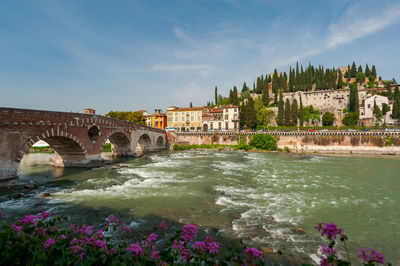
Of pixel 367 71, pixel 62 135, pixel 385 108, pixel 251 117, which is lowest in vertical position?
pixel 62 135

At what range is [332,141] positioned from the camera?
2040 inches

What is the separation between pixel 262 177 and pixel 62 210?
17.5 m

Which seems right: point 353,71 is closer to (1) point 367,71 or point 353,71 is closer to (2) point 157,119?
(1) point 367,71

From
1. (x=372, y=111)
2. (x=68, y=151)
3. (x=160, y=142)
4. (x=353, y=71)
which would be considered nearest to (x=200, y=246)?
(x=68, y=151)

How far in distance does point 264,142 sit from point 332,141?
52.6 feet

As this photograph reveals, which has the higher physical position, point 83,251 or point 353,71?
point 353,71

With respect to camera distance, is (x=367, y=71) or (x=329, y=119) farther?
(x=367, y=71)

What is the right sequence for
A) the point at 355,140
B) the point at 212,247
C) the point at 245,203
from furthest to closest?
the point at 355,140 < the point at 245,203 < the point at 212,247

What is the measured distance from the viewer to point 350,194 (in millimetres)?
16344

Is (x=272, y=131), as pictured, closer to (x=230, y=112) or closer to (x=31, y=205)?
(x=230, y=112)

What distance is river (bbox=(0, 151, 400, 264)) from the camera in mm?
9901

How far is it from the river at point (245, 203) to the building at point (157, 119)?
189ft

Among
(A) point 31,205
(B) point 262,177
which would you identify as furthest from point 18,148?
(B) point 262,177

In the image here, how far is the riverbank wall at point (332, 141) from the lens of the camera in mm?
48562
